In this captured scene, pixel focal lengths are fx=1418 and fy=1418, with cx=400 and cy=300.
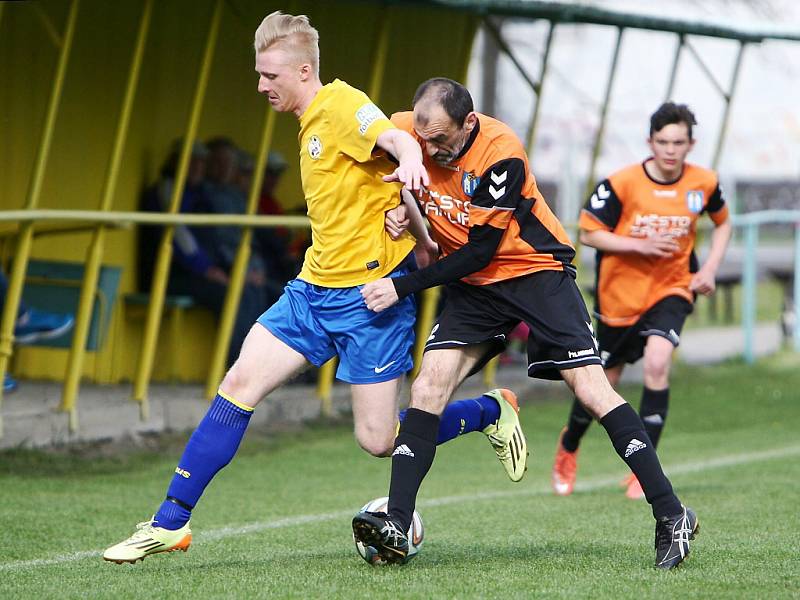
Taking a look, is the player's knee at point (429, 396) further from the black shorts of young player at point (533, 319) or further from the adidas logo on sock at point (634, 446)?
the adidas logo on sock at point (634, 446)

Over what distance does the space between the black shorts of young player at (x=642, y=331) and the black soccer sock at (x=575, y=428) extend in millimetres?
320

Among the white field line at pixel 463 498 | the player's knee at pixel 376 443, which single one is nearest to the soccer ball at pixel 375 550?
the player's knee at pixel 376 443

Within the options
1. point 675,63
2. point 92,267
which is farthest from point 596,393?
point 675,63

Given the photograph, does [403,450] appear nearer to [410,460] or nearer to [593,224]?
[410,460]

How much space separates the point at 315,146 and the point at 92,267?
14.5 feet

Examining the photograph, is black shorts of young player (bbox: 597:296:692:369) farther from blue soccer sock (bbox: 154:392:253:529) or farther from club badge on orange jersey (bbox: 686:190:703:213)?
blue soccer sock (bbox: 154:392:253:529)

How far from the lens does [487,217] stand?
18.3 feet

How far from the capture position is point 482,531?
6.77 m

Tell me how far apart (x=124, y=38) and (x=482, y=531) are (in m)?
5.99

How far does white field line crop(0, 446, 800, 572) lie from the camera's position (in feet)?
19.9

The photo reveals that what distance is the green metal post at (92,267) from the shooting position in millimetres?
9516

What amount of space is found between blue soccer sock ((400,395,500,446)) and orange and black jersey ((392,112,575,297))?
0.59 m

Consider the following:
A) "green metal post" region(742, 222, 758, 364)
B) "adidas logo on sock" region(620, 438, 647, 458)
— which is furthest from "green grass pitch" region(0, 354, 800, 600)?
"green metal post" region(742, 222, 758, 364)

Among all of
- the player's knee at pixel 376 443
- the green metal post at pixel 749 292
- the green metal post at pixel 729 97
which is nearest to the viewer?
the player's knee at pixel 376 443
